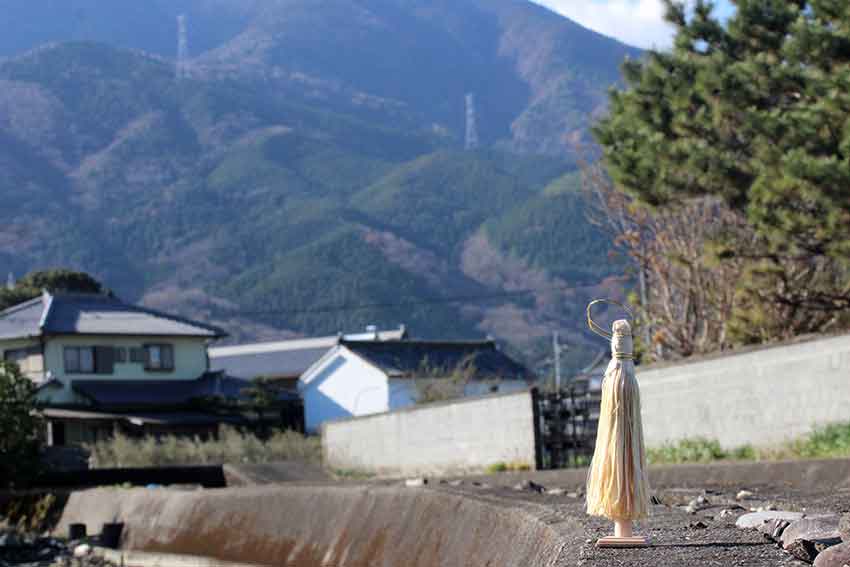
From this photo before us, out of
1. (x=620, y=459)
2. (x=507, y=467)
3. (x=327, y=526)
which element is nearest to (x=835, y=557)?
(x=620, y=459)

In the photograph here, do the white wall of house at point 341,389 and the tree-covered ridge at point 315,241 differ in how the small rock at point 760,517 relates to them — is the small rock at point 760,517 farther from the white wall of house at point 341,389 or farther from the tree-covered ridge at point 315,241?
the tree-covered ridge at point 315,241

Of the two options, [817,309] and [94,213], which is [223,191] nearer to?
[94,213]

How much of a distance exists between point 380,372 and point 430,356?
8.05 ft

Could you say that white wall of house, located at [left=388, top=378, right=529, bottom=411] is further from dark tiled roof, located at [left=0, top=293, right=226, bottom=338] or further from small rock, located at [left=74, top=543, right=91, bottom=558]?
small rock, located at [left=74, top=543, right=91, bottom=558]

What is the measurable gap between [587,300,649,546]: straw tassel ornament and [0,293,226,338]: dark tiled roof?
42892 millimetres

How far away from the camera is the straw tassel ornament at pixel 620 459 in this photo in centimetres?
698

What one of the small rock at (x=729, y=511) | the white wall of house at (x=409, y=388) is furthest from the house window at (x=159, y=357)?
the small rock at (x=729, y=511)

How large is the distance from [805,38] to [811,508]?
9702 mm

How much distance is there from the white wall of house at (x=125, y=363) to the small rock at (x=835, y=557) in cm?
4227

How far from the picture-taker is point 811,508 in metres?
9.82

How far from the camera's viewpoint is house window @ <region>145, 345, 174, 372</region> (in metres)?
51.2

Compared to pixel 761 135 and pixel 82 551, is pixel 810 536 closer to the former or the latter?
pixel 761 135

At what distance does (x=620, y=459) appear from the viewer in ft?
22.9

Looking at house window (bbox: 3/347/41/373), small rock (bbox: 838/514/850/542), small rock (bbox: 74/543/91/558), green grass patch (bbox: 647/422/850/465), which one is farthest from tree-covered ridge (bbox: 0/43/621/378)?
small rock (bbox: 838/514/850/542)
